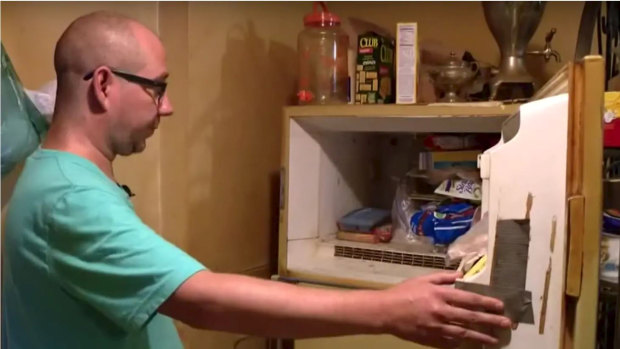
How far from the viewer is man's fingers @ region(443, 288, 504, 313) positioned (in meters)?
0.78

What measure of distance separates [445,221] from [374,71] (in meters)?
0.42

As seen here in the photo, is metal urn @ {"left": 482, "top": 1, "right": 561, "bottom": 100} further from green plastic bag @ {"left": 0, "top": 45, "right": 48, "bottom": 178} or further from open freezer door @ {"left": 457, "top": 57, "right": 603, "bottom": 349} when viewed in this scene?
green plastic bag @ {"left": 0, "top": 45, "right": 48, "bottom": 178}

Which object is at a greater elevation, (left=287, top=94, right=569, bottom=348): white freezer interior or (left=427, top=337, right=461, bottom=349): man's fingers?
(left=287, top=94, right=569, bottom=348): white freezer interior

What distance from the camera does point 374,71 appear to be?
1.62 meters

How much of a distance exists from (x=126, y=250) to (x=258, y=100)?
1125 mm

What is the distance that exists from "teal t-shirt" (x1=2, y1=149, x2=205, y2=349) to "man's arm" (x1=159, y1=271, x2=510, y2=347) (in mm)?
41

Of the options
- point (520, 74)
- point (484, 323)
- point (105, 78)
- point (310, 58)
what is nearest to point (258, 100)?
point (310, 58)

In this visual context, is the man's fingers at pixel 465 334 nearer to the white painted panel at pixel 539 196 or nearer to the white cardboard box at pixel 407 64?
the white painted panel at pixel 539 196

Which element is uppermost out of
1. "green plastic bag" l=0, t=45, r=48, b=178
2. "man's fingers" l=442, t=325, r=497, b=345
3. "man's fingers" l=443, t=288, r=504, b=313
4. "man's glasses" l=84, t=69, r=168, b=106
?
"man's glasses" l=84, t=69, r=168, b=106

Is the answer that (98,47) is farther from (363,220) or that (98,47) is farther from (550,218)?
(363,220)

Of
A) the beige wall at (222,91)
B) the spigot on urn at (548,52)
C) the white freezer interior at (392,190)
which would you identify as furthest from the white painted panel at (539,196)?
the beige wall at (222,91)

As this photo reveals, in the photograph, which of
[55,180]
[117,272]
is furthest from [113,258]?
[55,180]

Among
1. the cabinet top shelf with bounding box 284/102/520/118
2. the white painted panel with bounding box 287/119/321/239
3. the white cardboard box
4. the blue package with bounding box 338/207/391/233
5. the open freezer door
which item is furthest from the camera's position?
the blue package with bounding box 338/207/391/233

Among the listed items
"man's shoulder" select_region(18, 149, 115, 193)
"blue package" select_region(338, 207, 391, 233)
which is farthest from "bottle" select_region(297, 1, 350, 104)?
"man's shoulder" select_region(18, 149, 115, 193)
